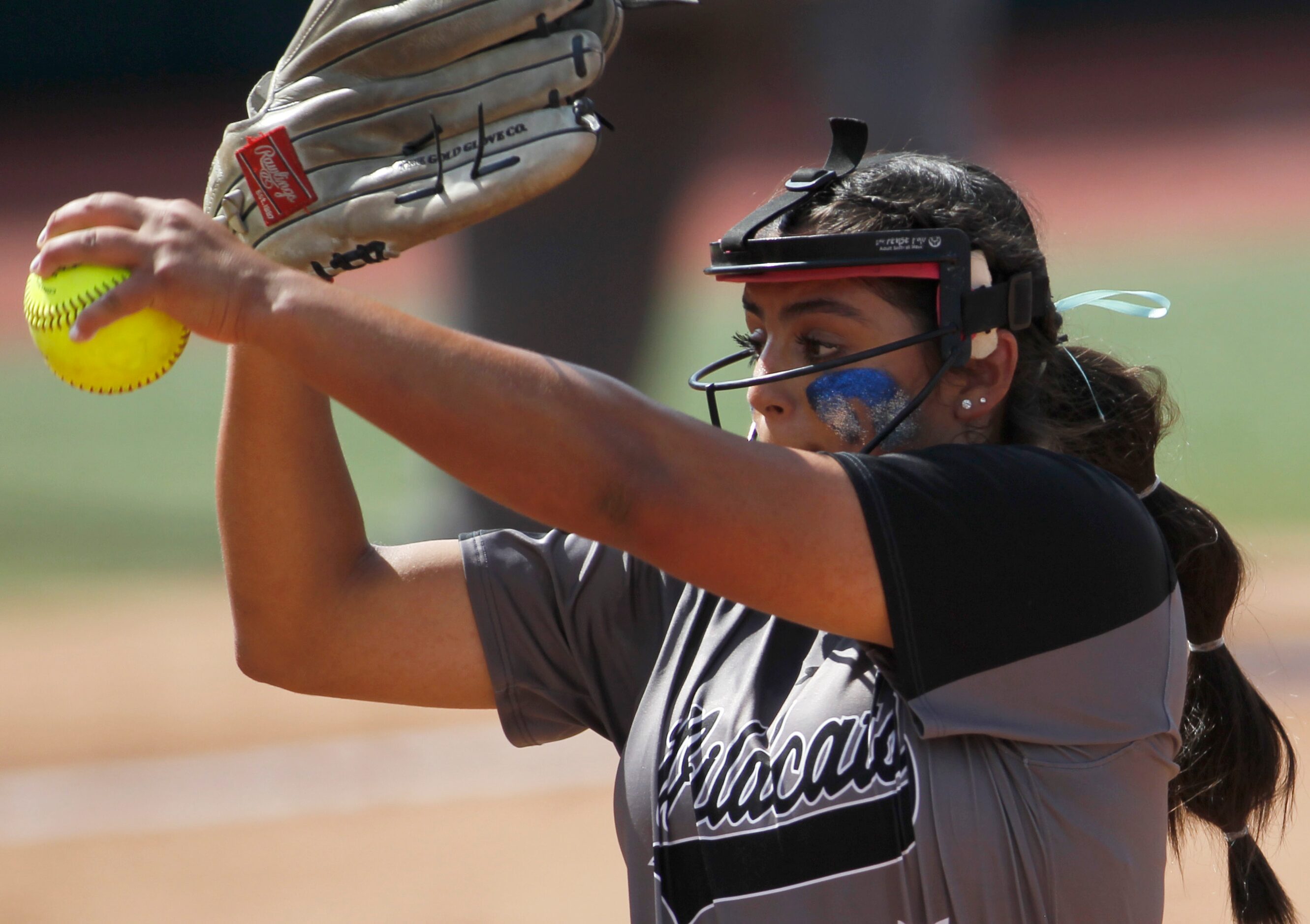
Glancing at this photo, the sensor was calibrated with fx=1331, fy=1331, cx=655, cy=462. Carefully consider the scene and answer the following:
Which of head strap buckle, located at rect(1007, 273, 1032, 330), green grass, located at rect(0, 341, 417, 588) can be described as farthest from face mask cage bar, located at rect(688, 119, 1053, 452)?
green grass, located at rect(0, 341, 417, 588)

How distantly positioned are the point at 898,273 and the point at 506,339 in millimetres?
6387

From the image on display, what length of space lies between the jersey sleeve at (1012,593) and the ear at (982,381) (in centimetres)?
25

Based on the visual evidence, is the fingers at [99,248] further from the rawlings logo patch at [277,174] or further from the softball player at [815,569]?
the rawlings logo patch at [277,174]

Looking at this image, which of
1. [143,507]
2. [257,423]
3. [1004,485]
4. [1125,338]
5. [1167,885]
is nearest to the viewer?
[1004,485]

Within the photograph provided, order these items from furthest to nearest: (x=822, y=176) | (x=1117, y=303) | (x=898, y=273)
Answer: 1. (x=1117, y=303)
2. (x=822, y=176)
3. (x=898, y=273)

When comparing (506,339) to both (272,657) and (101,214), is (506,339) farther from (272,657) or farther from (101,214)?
(101,214)

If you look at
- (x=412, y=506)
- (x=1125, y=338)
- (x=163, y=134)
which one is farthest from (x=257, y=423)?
A: (x=163, y=134)

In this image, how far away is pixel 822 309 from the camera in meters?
1.69

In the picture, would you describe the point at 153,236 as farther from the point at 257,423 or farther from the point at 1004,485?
the point at 1004,485

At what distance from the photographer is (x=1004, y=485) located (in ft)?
4.65

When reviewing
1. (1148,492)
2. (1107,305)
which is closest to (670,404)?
(1107,305)

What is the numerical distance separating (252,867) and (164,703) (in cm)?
161

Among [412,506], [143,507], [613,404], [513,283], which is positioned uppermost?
[613,404]

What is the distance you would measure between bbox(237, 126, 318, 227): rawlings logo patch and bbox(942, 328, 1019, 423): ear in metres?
0.90
